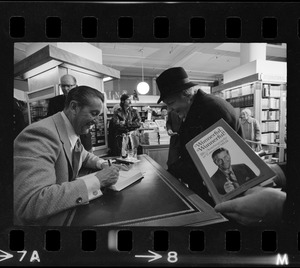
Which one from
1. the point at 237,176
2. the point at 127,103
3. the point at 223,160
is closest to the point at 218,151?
the point at 223,160

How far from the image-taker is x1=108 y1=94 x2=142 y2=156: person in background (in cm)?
108

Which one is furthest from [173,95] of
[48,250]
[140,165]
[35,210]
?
[48,250]

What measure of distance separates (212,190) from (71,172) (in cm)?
73

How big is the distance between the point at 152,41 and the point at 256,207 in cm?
98

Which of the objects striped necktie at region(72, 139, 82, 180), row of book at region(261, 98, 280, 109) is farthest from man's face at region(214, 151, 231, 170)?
striped necktie at region(72, 139, 82, 180)

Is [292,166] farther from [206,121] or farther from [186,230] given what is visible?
[186,230]

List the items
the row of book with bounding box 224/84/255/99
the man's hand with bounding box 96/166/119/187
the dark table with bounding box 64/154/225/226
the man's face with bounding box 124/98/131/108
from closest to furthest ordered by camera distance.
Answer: the dark table with bounding box 64/154/225/226, the man's hand with bounding box 96/166/119/187, the man's face with bounding box 124/98/131/108, the row of book with bounding box 224/84/255/99

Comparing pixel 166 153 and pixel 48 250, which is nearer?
pixel 48 250

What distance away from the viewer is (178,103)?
101cm

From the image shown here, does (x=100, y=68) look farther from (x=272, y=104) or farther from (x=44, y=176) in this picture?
(x=272, y=104)

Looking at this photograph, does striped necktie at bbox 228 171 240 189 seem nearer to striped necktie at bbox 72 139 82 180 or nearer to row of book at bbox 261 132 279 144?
row of book at bbox 261 132 279 144

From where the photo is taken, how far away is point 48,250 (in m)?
0.98

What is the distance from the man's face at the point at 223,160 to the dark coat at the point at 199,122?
121 millimetres

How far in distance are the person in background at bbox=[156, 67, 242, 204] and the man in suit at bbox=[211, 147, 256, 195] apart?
8 centimetres
